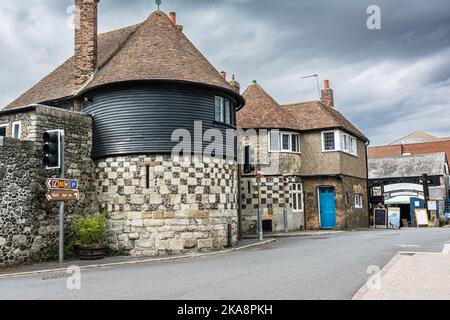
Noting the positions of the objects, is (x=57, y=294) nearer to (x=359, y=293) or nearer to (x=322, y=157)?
(x=359, y=293)

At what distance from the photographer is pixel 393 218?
95.9 ft

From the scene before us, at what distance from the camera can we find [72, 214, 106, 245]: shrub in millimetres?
15375

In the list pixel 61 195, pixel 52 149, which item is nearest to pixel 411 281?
pixel 61 195

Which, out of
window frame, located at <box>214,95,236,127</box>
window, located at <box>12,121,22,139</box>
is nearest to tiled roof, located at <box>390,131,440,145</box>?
window frame, located at <box>214,95,236,127</box>

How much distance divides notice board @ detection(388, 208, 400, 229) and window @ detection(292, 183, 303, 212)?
6.05m

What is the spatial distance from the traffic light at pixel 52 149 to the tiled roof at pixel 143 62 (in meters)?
3.62

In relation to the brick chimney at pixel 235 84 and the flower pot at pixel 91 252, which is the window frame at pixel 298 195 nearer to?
the brick chimney at pixel 235 84

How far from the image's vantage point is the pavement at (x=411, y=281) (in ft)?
25.7

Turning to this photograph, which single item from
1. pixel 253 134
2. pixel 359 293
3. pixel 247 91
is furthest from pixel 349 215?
pixel 359 293

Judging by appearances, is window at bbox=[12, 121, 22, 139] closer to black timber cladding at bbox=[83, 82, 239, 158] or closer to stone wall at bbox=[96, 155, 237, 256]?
black timber cladding at bbox=[83, 82, 239, 158]

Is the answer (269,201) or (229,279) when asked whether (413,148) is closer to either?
(269,201)

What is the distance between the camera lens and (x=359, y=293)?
810 centimetres

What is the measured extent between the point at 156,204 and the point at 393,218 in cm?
1856
